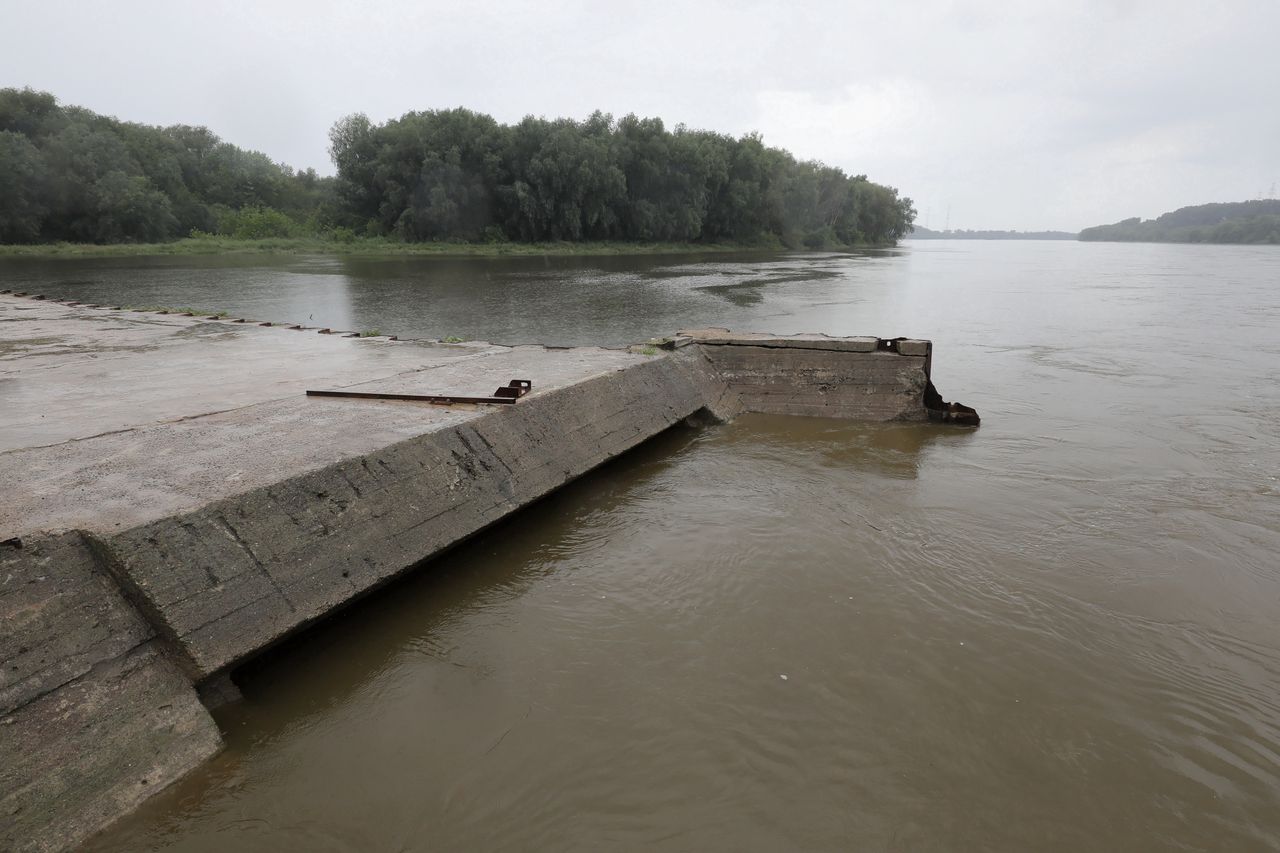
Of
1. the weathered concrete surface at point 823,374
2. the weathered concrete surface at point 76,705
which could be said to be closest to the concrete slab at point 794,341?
the weathered concrete surface at point 823,374

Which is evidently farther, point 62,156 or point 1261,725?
point 62,156

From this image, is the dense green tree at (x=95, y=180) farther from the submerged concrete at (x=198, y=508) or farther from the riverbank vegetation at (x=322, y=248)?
the submerged concrete at (x=198, y=508)

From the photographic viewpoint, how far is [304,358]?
384 inches

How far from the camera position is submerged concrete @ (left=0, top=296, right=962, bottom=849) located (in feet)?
10.0

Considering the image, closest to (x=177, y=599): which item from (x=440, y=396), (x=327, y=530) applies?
(x=327, y=530)

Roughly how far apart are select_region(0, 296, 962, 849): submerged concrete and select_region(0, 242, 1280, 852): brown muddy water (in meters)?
0.38

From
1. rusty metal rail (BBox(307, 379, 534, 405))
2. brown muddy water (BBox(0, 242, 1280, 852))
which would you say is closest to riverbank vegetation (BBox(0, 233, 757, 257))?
rusty metal rail (BBox(307, 379, 534, 405))

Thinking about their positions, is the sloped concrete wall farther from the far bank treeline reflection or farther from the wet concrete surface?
the far bank treeline reflection

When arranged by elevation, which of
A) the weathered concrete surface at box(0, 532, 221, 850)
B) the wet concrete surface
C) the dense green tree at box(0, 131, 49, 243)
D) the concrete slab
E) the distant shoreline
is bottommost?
the weathered concrete surface at box(0, 532, 221, 850)

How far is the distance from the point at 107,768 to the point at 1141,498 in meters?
8.28

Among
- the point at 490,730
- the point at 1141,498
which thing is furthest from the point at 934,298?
the point at 490,730

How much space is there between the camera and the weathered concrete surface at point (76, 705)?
2881 millimetres

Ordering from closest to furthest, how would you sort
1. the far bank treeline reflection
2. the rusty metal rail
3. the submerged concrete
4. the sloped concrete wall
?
the submerged concrete → the sloped concrete wall → the rusty metal rail → the far bank treeline reflection

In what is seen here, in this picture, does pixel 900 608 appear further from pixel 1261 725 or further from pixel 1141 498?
pixel 1141 498
